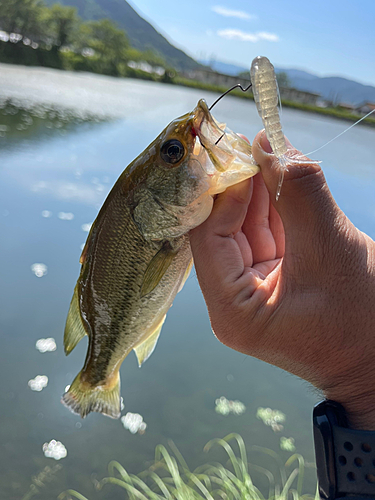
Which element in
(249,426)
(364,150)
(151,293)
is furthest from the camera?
(364,150)

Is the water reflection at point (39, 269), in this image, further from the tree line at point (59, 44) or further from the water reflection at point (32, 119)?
the tree line at point (59, 44)

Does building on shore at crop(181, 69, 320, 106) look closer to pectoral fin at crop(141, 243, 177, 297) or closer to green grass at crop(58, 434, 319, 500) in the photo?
green grass at crop(58, 434, 319, 500)

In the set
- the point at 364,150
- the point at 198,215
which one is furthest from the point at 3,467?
the point at 364,150

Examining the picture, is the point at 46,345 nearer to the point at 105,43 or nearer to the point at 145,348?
the point at 145,348

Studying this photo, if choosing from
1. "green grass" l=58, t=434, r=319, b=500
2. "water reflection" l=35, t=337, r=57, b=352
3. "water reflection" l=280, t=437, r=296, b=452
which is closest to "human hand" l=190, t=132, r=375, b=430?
"green grass" l=58, t=434, r=319, b=500

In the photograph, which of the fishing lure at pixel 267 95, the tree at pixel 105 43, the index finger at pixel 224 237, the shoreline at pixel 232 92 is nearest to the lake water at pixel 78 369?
the index finger at pixel 224 237

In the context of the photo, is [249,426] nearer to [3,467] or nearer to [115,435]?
[115,435]
